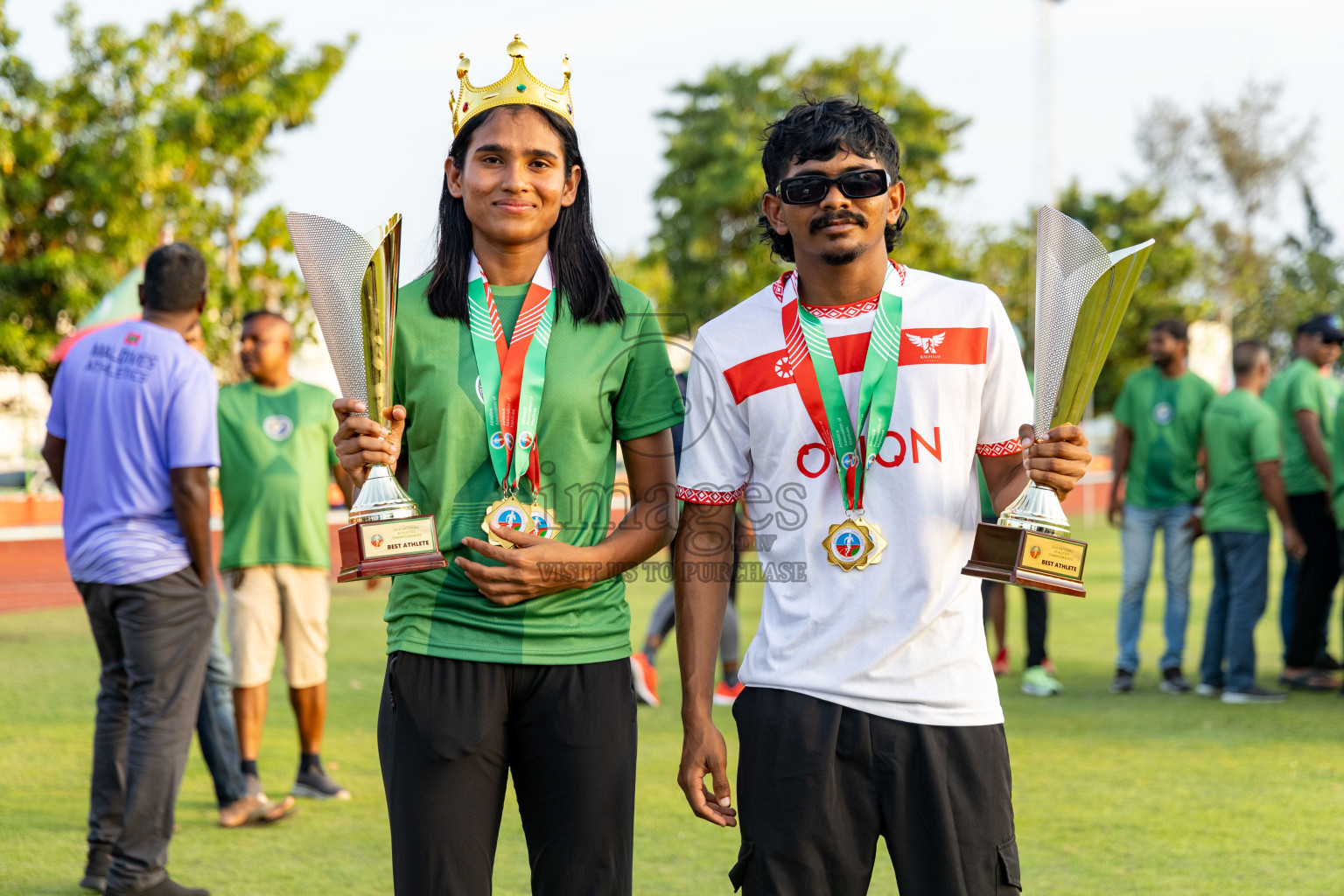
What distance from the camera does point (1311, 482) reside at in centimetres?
881

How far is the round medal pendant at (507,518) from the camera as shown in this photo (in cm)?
266

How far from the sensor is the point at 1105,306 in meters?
2.62

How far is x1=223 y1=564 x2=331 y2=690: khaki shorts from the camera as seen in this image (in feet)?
19.5

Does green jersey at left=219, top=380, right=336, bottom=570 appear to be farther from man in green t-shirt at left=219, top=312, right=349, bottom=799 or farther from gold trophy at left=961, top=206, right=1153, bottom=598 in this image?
gold trophy at left=961, top=206, right=1153, bottom=598

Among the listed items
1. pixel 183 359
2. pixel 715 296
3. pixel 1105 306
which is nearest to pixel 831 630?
pixel 1105 306

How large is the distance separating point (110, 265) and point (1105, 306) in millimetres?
18462

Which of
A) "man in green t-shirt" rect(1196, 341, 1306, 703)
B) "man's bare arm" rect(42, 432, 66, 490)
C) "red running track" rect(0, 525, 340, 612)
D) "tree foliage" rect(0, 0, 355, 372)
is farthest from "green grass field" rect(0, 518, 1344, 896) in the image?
"tree foliage" rect(0, 0, 355, 372)

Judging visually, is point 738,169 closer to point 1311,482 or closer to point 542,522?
point 1311,482

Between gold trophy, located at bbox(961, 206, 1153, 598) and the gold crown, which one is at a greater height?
the gold crown

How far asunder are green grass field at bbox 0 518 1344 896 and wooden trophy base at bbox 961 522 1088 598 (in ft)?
7.69

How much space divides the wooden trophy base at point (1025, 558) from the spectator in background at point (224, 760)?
3995 mm

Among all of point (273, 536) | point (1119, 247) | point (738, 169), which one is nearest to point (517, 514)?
point (273, 536)

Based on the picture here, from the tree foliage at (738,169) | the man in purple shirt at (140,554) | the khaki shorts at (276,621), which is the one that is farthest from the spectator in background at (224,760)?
the tree foliage at (738,169)

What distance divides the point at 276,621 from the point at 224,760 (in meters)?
0.71
